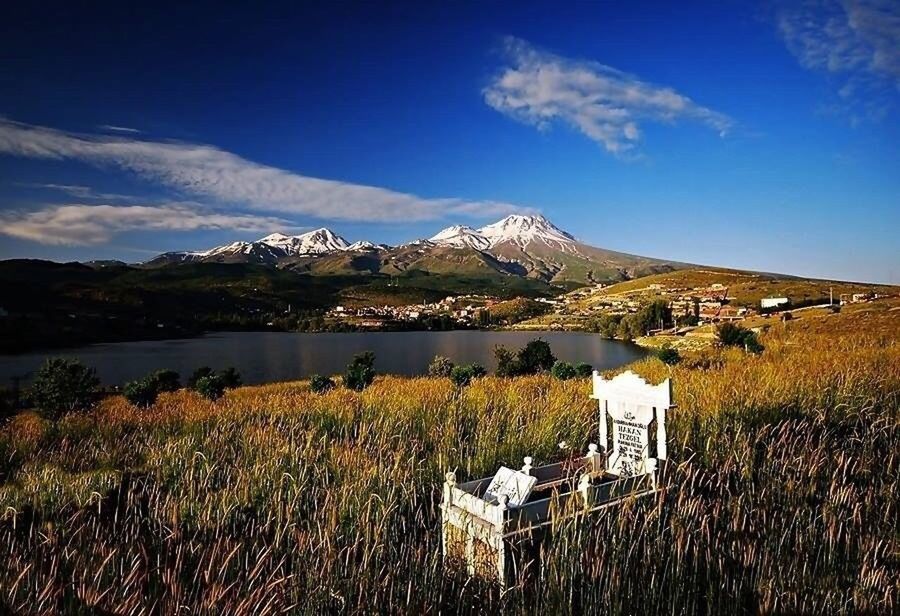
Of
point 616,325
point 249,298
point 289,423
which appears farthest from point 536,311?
point 289,423

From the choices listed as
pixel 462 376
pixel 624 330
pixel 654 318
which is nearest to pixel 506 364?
pixel 462 376

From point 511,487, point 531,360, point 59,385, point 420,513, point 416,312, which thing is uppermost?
point 511,487

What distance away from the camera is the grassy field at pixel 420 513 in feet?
7.77

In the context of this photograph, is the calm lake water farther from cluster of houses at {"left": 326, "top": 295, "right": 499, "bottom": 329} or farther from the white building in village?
cluster of houses at {"left": 326, "top": 295, "right": 499, "bottom": 329}

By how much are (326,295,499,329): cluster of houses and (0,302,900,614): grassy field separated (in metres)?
124

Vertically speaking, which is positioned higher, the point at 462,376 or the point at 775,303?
the point at 775,303

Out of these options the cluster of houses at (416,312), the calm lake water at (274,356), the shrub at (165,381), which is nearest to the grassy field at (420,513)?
the shrub at (165,381)

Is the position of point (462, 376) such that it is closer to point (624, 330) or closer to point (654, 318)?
point (654, 318)

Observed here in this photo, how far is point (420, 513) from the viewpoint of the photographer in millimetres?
3889

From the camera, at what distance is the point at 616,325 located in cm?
10194

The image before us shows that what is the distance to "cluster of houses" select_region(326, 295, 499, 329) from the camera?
139 meters

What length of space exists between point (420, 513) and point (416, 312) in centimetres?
15052

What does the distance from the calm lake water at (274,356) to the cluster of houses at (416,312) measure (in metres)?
37.2

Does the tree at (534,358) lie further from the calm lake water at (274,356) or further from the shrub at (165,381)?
the shrub at (165,381)
